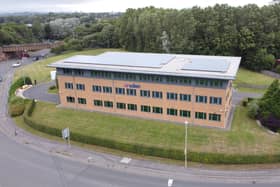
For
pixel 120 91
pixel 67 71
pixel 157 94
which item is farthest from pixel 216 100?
pixel 67 71

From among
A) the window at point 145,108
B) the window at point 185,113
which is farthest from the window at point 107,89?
→ the window at point 185,113

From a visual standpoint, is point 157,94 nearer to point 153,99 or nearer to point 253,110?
point 153,99

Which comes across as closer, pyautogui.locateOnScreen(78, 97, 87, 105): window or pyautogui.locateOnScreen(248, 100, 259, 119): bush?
pyautogui.locateOnScreen(248, 100, 259, 119): bush

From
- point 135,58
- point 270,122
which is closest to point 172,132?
point 270,122

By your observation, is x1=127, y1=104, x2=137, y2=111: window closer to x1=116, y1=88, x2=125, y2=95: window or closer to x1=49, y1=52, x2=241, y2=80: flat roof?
x1=116, y1=88, x2=125, y2=95: window

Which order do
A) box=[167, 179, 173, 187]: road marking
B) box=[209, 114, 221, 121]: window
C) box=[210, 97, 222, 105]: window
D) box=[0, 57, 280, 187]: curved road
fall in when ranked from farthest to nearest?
1. box=[209, 114, 221, 121]: window
2. box=[210, 97, 222, 105]: window
3. box=[0, 57, 280, 187]: curved road
4. box=[167, 179, 173, 187]: road marking

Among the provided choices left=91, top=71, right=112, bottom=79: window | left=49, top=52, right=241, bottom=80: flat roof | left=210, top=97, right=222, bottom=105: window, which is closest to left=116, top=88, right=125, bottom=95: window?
left=91, top=71, right=112, bottom=79: window

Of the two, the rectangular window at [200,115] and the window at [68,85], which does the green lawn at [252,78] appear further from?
the window at [68,85]
